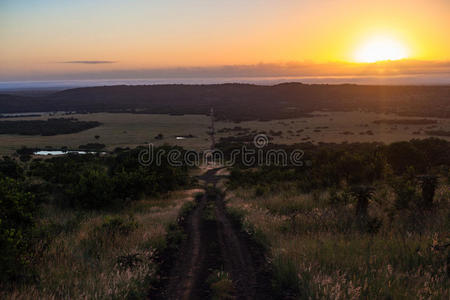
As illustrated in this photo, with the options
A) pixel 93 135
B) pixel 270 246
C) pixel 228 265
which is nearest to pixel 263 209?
pixel 270 246

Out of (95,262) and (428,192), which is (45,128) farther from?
(428,192)

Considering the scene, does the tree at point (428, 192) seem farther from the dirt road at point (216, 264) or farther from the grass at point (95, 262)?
the grass at point (95, 262)

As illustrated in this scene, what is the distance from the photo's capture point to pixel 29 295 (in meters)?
4.83

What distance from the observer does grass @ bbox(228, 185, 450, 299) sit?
5.00 m

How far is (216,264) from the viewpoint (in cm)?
721

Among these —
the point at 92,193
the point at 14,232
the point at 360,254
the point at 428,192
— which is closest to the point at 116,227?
the point at 14,232

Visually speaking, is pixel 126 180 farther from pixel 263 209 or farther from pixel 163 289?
pixel 163 289

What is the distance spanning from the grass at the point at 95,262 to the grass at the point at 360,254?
Result: 8.51ft

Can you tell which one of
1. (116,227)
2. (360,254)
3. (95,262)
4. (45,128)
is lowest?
(45,128)

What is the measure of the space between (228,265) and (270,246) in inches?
52.9

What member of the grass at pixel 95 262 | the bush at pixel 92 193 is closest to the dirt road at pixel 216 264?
the grass at pixel 95 262

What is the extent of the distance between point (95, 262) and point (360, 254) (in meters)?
5.11

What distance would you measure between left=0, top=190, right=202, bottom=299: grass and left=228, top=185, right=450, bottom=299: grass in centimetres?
259

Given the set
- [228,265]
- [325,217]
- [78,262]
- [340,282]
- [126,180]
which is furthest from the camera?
[126,180]
